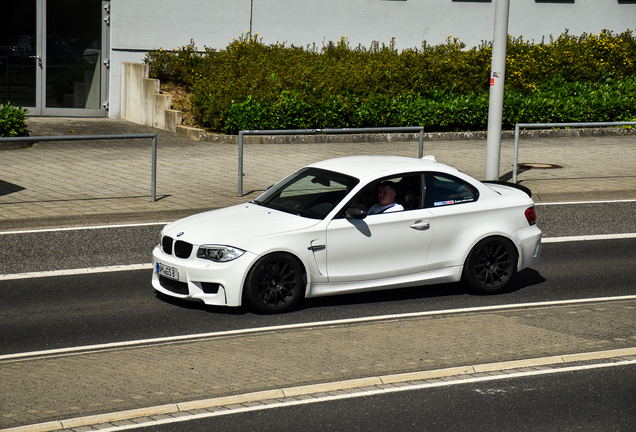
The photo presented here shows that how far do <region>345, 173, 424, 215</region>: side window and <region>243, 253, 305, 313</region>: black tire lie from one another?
103 cm

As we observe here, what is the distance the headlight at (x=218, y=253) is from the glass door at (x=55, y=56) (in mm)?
16039

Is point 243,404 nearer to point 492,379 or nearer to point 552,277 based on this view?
point 492,379

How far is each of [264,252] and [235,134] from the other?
1220 cm

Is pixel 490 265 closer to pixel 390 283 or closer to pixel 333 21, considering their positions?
pixel 390 283

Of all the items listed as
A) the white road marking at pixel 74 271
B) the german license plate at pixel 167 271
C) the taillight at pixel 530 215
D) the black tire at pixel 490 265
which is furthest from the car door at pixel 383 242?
the white road marking at pixel 74 271

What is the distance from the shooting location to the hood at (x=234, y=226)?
812 centimetres

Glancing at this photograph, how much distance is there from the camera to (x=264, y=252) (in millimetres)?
8016

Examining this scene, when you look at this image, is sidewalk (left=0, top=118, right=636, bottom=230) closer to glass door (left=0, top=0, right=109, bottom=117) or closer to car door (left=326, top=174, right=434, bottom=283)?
glass door (left=0, top=0, right=109, bottom=117)

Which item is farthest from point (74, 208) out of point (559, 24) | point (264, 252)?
point (559, 24)

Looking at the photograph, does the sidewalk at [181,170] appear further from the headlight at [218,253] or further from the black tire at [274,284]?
the black tire at [274,284]

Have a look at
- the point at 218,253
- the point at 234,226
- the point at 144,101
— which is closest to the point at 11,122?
the point at 144,101

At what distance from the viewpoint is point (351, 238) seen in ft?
27.7

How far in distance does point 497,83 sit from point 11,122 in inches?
386

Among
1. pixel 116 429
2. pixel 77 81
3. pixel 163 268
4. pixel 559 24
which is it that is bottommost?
pixel 116 429
